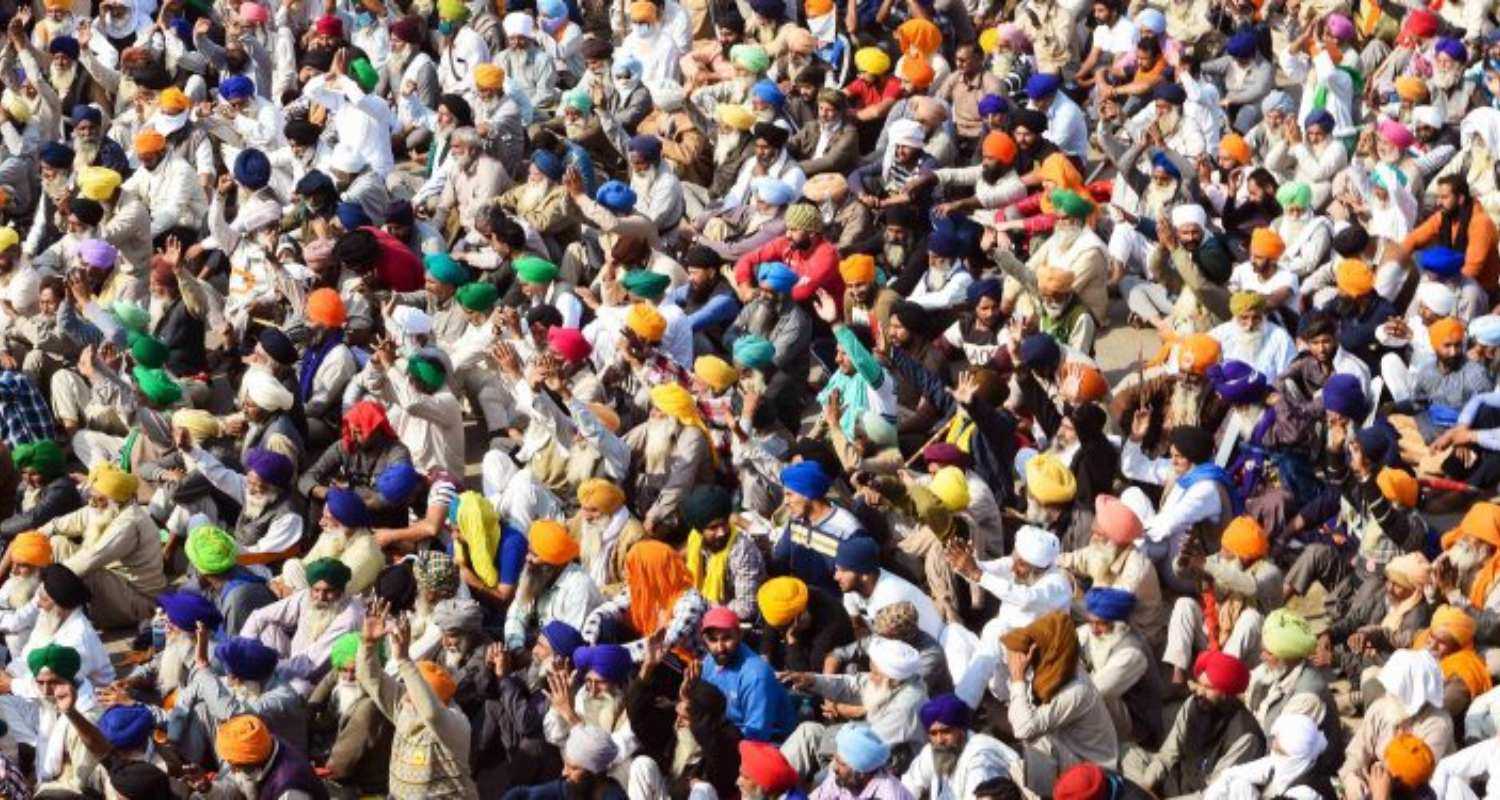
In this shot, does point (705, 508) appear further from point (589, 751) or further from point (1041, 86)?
point (1041, 86)

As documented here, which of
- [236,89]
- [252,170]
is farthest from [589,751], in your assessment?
[236,89]

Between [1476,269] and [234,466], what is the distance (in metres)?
6.99

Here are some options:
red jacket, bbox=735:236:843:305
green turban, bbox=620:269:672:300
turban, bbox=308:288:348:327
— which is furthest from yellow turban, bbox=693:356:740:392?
turban, bbox=308:288:348:327

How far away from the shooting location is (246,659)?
13.2 m

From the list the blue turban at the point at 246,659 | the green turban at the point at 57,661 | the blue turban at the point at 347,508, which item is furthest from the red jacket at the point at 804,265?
the green turban at the point at 57,661

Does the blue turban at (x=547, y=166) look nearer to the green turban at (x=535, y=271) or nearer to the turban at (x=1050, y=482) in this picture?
the green turban at (x=535, y=271)

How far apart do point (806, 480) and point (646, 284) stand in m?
2.83

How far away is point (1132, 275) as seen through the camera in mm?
18406

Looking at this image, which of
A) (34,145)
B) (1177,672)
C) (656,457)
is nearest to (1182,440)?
(1177,672)

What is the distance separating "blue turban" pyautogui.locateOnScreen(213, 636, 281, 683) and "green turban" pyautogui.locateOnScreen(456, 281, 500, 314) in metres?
3.68

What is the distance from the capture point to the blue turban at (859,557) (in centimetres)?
1370

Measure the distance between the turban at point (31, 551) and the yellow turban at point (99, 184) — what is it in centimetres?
393

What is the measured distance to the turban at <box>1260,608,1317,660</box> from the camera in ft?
43.8

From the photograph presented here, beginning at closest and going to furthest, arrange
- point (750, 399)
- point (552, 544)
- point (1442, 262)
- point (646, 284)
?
point (552, 544), point (750, 399), point (646, 284), point (1442, 262)
